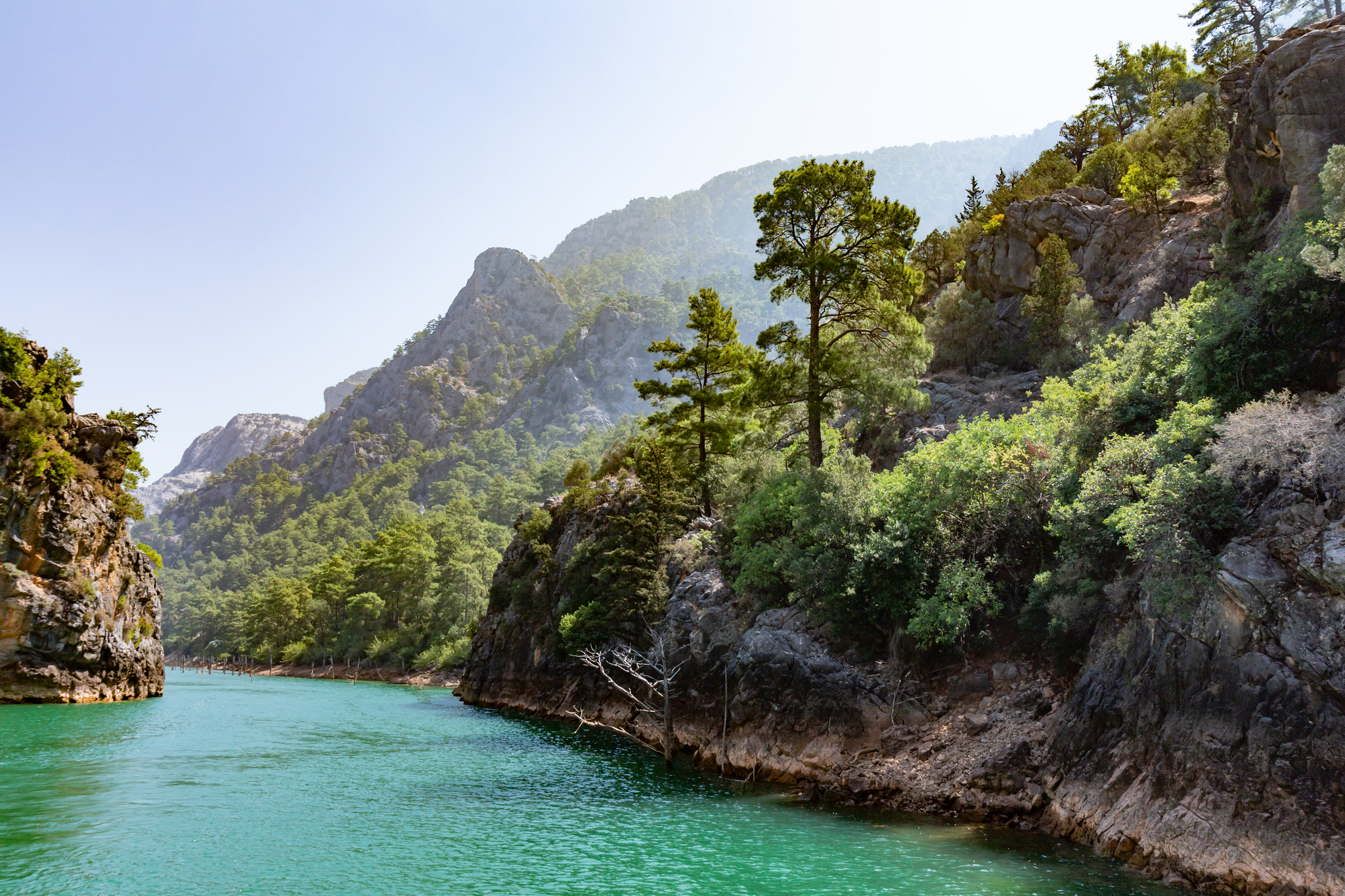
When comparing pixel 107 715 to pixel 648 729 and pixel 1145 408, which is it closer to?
pixel 648 729

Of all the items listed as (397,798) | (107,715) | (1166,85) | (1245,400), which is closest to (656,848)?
(397,798)

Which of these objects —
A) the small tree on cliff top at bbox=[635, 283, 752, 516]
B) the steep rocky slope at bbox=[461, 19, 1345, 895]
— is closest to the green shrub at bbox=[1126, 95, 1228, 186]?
the steep rocky slope at bbox=[461, 19, 1345, 895]

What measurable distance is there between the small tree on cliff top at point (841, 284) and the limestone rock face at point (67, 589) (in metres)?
41.2

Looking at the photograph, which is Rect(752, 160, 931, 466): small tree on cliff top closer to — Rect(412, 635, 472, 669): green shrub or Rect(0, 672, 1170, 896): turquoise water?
Rect(0, 672, 1170, 896): turquoise water

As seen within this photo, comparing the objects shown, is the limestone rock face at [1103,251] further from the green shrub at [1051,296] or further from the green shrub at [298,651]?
the green shrub at [298,651]

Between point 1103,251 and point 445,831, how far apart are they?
42.7 m

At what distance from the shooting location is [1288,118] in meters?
24.2

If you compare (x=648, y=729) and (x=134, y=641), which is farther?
(x=134, y=641)

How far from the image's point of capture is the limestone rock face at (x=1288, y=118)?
2333cm

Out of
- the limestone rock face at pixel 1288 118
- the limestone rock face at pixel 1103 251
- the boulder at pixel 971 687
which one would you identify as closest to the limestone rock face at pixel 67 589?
the boulder at pixel 971 687

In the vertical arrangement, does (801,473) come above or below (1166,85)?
below

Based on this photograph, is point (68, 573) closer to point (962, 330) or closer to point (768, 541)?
point (768, 541)

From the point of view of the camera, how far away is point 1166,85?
2029 inches

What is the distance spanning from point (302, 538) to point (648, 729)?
564 ft
